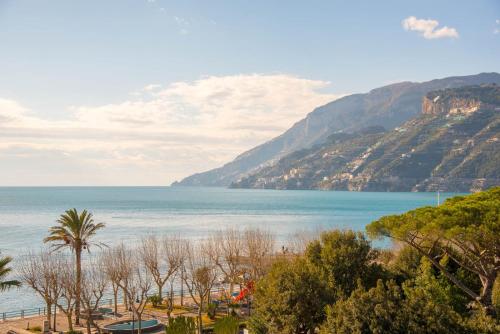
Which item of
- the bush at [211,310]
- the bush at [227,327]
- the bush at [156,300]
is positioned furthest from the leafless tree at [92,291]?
the bush at [211,310]

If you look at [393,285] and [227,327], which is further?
[227,327]

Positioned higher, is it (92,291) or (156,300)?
(92,291)

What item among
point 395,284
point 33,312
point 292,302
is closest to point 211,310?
point 292,302

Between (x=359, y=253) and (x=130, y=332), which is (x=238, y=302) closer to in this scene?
(x=130, y=332)

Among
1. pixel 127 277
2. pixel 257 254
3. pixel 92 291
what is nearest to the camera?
pixel 92 291

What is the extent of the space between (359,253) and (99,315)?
21281 mm

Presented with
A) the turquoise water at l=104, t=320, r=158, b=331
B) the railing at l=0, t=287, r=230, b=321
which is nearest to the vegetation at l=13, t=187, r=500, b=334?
the turquoise water at l=104, t=320, r=158, b=331

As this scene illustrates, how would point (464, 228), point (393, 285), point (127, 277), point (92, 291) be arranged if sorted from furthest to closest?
point (127, 277) < point (92, 291) < point (464, 228) < point (393, 285)

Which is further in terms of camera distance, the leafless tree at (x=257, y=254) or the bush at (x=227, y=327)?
the leafless tree at (x=257, y=254)

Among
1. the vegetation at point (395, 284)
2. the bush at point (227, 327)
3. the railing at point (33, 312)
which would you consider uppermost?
the vegetation at point (395, 284)

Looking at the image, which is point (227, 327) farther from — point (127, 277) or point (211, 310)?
point (127, 277)

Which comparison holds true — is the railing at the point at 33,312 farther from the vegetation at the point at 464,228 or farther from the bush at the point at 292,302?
the vegetation at the point at 464,228

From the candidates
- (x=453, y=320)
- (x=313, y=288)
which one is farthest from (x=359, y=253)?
(x=453, y=320)

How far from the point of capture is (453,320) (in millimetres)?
17156
